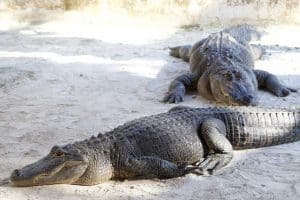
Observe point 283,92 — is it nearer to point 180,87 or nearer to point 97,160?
point 180,87

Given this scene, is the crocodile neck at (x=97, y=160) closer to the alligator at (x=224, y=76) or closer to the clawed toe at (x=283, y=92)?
the alligator at (x=224, y=76)

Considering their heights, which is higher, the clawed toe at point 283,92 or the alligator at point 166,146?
the alligator at point 166,146

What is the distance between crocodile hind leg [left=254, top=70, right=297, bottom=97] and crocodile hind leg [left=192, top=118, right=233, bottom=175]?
1798mm

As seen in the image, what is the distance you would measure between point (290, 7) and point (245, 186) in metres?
6.21

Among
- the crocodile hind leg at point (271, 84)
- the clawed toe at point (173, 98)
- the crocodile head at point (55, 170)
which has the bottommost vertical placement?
the clawed toe at point (173, 98)

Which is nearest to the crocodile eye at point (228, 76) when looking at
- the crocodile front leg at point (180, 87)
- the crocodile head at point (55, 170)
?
the crocodile front leg at point (180, 87)

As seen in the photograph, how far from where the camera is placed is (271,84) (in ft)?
17.5

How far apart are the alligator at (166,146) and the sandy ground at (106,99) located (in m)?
0.07

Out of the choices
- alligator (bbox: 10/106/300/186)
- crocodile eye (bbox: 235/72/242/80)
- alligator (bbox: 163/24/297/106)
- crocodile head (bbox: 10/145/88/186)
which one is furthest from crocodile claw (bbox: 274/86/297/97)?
crocodile head (bbox: 10/145/88/186)

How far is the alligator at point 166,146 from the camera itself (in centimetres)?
306

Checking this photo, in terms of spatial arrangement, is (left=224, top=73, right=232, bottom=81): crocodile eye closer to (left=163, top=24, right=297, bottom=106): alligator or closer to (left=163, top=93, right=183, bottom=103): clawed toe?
(left=163, top=24, right=297, bottom=106): alligator

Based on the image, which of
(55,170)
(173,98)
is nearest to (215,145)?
(55,170)

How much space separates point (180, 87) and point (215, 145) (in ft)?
5.95

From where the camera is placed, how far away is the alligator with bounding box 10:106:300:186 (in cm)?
306
